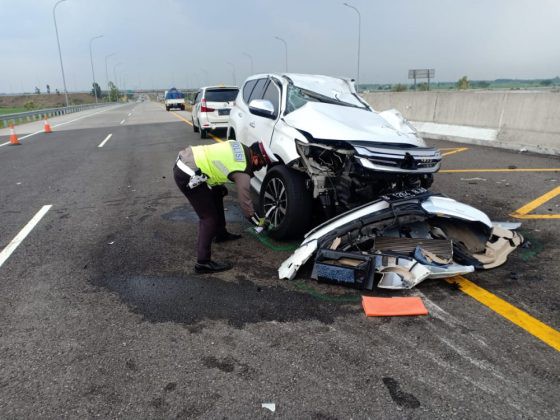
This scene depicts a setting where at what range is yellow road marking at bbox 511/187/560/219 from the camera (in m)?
5.51

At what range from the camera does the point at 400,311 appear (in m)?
3.37

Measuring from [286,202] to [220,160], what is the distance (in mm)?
997

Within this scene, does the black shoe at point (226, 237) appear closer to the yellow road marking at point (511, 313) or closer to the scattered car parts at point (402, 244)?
the scattered car parts at point (402, 244)

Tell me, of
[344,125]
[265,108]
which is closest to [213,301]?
[344,125]

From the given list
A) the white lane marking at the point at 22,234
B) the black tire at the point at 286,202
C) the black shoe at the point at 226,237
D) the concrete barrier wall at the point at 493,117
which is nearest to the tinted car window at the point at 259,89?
the black tire at the point at 286,202

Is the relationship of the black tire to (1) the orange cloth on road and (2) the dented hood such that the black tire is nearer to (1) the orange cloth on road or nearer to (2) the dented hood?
→ (2) the dented hood

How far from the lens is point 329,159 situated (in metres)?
4.49

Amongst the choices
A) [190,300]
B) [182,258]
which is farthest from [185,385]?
[182,258]

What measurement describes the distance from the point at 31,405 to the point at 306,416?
62.1 inches

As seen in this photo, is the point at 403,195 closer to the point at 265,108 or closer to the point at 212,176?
the point at 212,176

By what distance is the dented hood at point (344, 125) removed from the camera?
440 centimetres

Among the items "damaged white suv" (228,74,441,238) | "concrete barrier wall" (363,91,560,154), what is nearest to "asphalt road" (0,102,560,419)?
"damaged white suv" (228,74,441,238)

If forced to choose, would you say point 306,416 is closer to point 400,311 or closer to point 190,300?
point 400,311

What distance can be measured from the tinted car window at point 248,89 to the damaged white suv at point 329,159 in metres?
1.68
